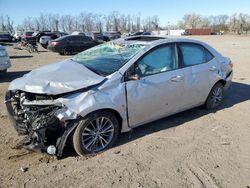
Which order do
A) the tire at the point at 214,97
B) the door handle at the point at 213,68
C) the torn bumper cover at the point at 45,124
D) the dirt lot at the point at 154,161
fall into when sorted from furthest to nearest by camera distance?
the tire at the point at 214,97 → the door handle at the point at 213,68 → the torn bumper cover at the point at 45,124 → the dirt lot at the point at 154,161

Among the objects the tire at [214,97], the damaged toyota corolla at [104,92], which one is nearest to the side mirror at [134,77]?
the damaged toyota corolla at [104,92]

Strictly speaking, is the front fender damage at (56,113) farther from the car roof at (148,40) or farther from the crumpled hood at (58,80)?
the car roof at (148,40)

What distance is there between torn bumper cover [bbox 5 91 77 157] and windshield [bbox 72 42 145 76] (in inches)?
36.7

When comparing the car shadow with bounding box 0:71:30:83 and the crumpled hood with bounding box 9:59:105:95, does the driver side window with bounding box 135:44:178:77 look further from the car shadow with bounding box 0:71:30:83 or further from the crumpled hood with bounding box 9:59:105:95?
the car shadow with bounding box 0:71:30:83

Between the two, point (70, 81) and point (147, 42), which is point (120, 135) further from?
point (147, 42)

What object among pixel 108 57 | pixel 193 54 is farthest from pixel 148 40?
pixel 193 54

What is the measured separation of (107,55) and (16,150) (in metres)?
2.18

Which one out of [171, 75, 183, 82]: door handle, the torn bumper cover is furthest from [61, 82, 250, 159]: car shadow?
[171, 75, 183, 82]: door handle

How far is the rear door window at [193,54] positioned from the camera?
574 cm

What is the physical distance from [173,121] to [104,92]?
199cm

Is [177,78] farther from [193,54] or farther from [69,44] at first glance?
[69,44]

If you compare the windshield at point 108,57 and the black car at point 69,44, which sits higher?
the windshield at point 108,57

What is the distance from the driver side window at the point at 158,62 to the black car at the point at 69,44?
58.1ft

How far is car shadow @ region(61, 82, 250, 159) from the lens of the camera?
16.5 ft
